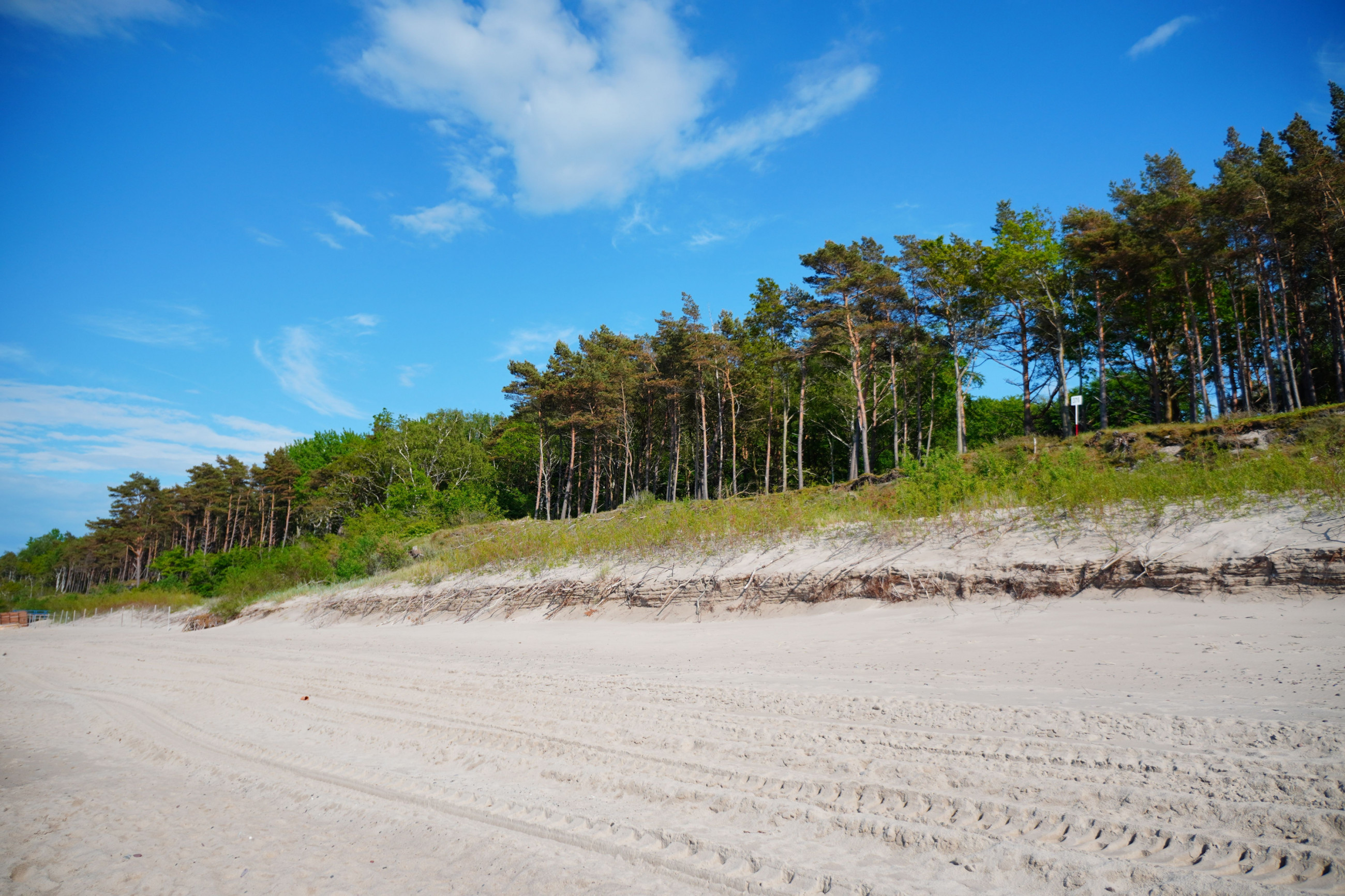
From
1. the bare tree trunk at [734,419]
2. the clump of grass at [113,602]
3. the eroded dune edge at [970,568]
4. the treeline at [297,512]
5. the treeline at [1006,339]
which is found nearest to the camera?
the eroded dune edge at [970,568]

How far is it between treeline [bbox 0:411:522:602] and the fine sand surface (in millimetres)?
19783

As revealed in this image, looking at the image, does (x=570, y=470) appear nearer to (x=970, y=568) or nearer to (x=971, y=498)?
(x=971, y=498)

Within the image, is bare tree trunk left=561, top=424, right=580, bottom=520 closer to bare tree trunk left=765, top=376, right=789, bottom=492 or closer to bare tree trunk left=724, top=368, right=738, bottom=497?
bare tree trunk left=724, top=368, right=738, bottom=497

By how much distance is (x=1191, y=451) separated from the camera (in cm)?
1384

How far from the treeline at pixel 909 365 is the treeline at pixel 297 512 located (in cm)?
30

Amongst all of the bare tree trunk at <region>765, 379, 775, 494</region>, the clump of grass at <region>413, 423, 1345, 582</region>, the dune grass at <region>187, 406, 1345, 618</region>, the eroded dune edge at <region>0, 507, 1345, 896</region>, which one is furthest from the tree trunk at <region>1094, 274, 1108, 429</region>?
the eroded dune edge at <region>0, 507, 1345, 896</region>

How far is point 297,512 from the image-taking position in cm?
6259

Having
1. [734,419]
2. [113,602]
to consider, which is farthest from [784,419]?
[113,602]

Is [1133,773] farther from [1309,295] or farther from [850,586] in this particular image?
[1309,295]

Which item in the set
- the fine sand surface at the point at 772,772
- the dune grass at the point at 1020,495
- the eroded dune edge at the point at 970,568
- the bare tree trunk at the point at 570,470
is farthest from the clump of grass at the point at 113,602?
the fine sand surface at the point at 772,772

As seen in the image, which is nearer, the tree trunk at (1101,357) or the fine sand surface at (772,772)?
the fine sand surface at (772,772)

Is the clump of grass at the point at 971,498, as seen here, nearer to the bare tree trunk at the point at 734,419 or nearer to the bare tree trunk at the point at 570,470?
the bare tree trunk at the point at 734,419

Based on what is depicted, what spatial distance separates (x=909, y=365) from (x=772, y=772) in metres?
33.9

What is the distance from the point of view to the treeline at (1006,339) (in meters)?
23.8
